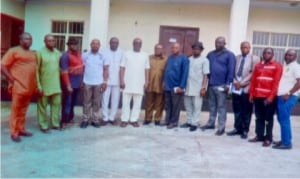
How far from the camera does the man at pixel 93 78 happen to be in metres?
7.57

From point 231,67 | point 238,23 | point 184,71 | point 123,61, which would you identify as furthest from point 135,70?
point 238,23

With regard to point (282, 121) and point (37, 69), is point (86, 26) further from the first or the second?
point (282, 121)

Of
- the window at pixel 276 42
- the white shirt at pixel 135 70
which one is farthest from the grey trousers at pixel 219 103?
the window at pixel 276 42

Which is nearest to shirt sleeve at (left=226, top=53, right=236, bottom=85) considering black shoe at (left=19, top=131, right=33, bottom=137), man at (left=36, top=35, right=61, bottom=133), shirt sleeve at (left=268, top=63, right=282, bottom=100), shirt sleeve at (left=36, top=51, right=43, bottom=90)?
shirt sleeve at (left=268, top=63, right=282, bottom=100)

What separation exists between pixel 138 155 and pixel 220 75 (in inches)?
102

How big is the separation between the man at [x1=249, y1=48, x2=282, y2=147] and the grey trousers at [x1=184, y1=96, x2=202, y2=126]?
1.17 meters

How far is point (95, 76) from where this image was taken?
758 centimetres

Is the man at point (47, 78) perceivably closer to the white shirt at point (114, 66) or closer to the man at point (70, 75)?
the man at point (70, 75)

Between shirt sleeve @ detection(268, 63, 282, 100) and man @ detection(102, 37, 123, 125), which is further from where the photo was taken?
man @ detection(102, 37, 123, 125)

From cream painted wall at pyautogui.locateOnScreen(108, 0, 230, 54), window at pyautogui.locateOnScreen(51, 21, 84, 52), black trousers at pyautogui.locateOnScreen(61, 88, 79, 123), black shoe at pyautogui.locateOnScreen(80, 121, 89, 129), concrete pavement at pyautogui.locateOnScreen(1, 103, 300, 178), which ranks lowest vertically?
concrete pavement at pyautogui.locateOnScreen(1, 103, 300, 178)

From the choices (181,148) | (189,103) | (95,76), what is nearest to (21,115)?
(95,76)

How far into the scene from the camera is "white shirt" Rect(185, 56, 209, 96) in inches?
304

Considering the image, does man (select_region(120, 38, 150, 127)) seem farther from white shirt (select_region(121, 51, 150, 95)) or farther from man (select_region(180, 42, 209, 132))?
man (select_region(180, 42, 209, 132))

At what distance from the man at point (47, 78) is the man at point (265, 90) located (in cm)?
350
